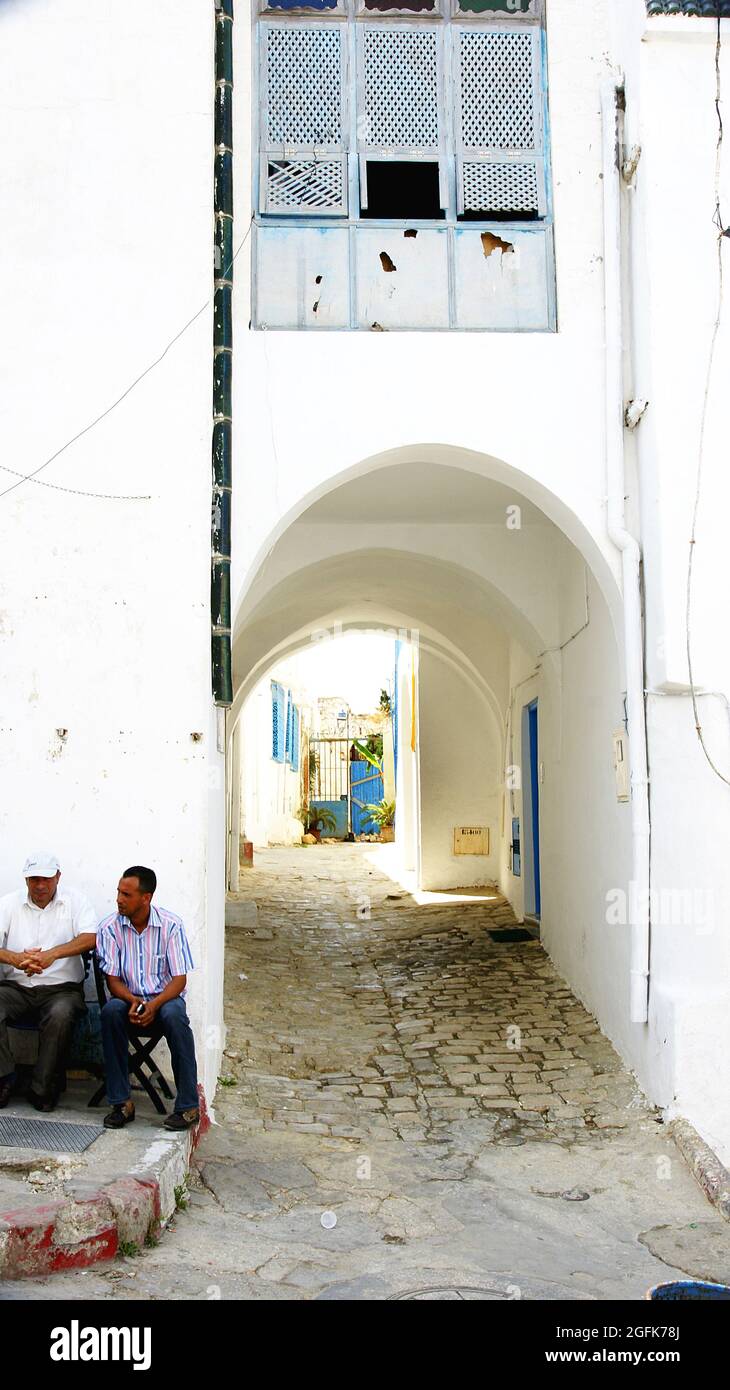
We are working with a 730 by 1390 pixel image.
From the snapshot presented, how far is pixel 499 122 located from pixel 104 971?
5.29 meters

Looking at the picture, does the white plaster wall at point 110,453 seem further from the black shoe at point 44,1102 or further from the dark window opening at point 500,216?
the dark window opening at point 500,216

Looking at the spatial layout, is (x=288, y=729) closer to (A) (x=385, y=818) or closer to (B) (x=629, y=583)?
(A) (x=385, y=818)

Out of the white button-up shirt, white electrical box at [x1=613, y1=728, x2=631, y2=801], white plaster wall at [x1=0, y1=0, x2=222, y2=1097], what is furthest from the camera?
white electrical box at [x1=613, y1=728, x2=631, y2=801]

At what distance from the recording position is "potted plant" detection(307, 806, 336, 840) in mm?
25017

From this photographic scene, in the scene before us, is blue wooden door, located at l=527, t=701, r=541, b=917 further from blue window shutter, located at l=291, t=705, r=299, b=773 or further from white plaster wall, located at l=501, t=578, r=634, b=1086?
blue window shutter, located at l=291, t=705, r=299, b=773

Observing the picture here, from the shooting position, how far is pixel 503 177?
22.3 ft

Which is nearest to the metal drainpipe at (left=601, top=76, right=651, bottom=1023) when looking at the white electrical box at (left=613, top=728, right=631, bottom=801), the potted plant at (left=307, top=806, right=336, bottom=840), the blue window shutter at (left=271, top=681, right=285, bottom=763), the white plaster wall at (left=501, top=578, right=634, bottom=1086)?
the white electrical box at (left=613, top=728, right=631, bottom=801)

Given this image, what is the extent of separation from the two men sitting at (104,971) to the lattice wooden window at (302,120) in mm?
3984

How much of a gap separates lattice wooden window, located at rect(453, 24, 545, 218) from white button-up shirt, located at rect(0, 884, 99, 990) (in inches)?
177

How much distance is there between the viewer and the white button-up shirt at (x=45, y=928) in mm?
5449

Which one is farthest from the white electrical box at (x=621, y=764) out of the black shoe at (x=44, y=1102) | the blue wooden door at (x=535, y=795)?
the blue wooden door at (x=535, y=795)

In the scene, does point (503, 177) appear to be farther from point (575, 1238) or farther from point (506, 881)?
point (506, 881)

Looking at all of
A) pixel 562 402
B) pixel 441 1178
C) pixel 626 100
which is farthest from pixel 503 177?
pixel 441 1178
